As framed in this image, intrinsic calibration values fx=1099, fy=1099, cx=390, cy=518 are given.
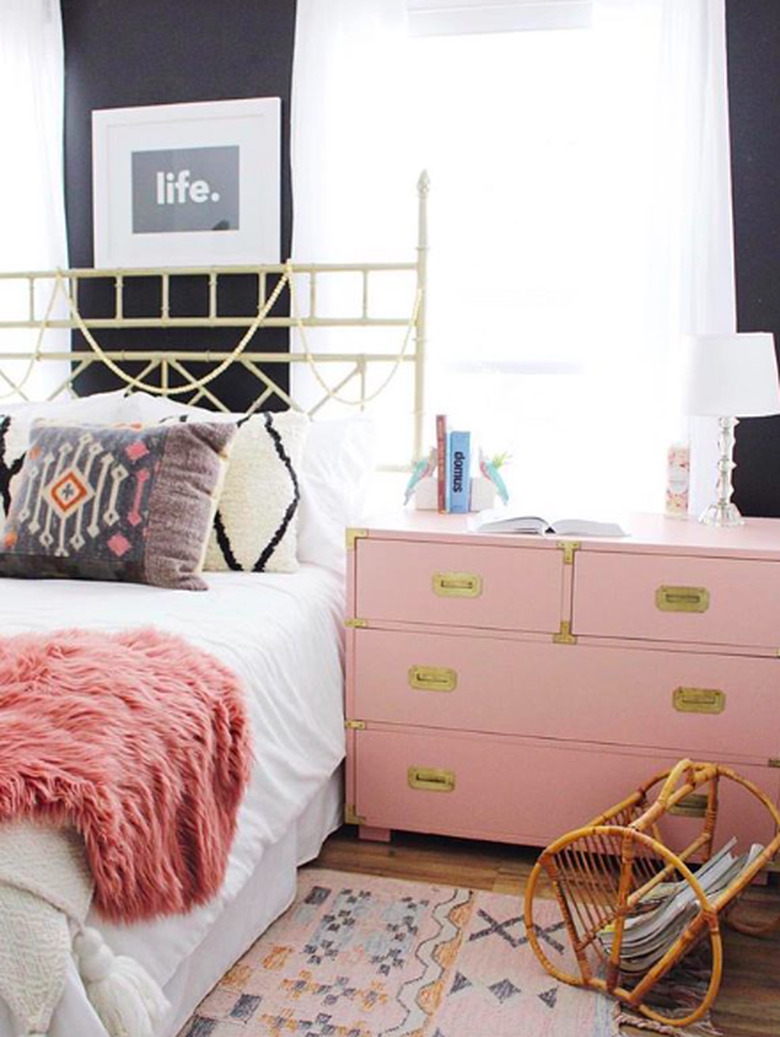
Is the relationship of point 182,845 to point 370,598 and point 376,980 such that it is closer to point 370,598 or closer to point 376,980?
point 376,980

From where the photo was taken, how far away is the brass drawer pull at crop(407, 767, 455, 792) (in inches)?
95.8

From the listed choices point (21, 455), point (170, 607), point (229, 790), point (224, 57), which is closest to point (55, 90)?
point (224, 57)

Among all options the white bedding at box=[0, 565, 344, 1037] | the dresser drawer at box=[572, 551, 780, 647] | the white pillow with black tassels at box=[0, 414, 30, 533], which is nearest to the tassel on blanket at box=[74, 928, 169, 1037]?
the white bedding at box=[0, 565, 344, 1037]

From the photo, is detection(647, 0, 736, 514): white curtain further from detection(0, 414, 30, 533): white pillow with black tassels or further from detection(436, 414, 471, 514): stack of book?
detection(0, 414, 30, 533): white pillow with black tassels

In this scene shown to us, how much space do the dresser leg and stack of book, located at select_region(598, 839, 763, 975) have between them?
0.66 metres

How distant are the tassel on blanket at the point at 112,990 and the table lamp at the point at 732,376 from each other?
5.71 feet

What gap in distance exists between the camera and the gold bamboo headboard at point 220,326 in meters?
2.96

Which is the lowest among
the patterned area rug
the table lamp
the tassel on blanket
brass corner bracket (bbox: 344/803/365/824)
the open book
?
the patterned area rug

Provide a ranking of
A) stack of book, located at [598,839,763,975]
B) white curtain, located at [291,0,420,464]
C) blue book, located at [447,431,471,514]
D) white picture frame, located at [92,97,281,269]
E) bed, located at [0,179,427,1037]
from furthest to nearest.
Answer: white picture frame, located at [92,97,281,269], white curtain, located at [291,0,420,464], blue book, located at [447,431,471,514], stack of book, located at [598,839,763,975], bed, located at [0,179,427,1037]

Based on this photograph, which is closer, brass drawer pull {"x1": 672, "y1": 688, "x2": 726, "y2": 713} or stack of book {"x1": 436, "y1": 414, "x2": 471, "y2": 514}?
brass drawer pull {"x1": 672, "y1": 688, "x2": 726, "y2": 713}

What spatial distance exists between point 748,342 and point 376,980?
1561mm

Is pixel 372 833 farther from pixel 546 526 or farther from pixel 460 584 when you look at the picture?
pixel 546 526

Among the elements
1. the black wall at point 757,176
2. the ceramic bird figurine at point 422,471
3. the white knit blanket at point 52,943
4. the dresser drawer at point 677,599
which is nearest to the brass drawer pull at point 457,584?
the dresser drawer at point 677,599

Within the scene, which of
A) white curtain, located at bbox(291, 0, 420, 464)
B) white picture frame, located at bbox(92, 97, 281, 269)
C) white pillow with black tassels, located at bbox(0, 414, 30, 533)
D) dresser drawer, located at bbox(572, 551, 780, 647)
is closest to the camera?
dresser drawer, located at bbox(572, 551, 780, 647)
